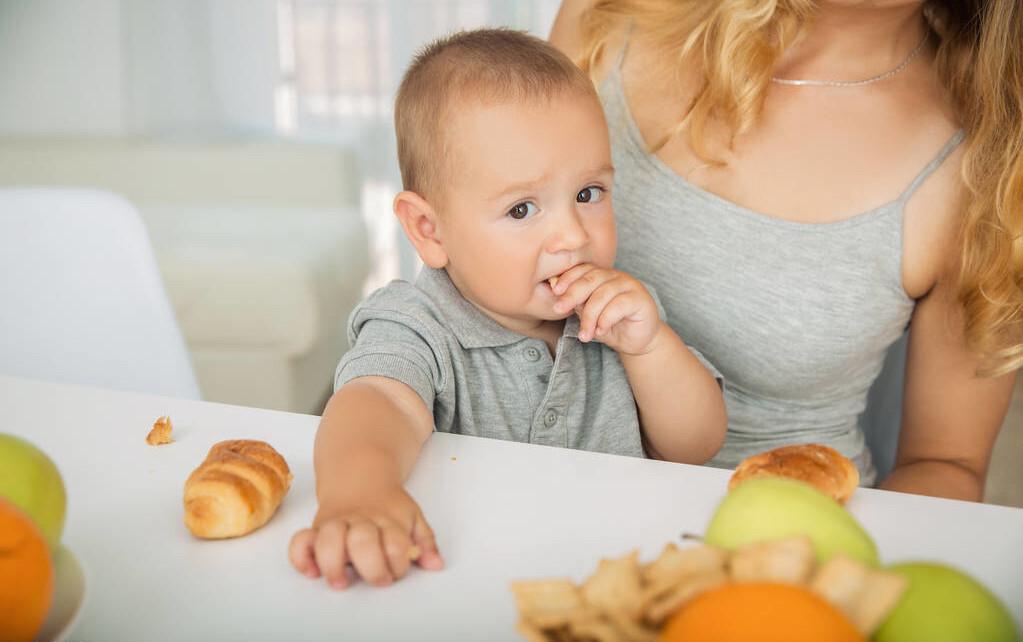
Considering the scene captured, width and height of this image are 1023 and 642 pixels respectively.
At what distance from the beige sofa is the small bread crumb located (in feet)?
6.63

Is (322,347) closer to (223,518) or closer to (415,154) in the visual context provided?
(415,154)

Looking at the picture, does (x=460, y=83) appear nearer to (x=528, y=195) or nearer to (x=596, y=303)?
(x=528, y=195)

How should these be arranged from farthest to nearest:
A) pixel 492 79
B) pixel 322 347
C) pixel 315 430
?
1. pixel 322 347
2. pixel 492 79
3. pixel 315 430

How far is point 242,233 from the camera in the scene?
302 cm

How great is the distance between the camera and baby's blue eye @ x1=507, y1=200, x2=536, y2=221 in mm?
952

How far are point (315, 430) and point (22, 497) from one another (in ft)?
0.97

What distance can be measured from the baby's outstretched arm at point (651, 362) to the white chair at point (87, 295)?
57cm

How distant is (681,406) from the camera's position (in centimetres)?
106

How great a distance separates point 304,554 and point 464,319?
0.48m

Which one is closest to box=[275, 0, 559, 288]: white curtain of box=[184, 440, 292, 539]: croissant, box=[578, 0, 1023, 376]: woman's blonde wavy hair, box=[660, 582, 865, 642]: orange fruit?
box=[578, 0, 1023, 376]: woman's blonde wavy hair

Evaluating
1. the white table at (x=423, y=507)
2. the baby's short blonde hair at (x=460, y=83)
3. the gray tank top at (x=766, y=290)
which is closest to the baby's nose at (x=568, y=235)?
the baby's short blonde hair at (x=460, y=83)

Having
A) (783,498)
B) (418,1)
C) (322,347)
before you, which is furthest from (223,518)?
(418,1)

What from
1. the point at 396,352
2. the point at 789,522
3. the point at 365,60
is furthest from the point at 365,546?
the point at 365,60

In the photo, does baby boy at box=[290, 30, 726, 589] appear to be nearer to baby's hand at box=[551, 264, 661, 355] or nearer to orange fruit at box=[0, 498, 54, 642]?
baby's hand at box=[551, 264, 661, 355]
